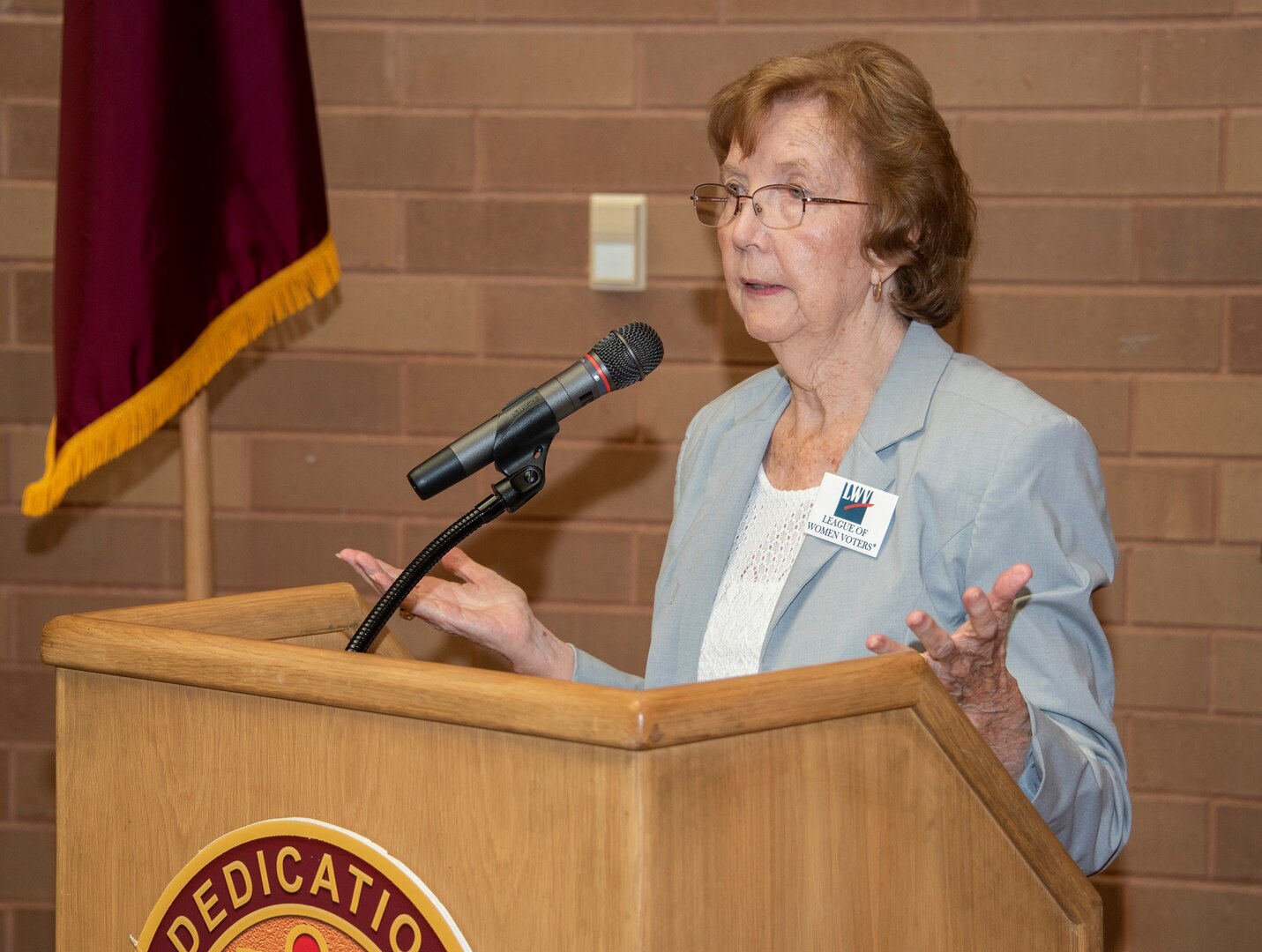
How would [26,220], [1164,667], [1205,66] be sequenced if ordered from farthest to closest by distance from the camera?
[26,220], [1164,667], [1205,66]

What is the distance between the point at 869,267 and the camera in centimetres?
162

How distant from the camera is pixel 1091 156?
250 cm

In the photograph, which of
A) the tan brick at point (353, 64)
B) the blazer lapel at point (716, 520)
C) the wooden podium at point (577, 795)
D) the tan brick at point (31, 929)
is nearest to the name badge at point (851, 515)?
the blazer lapel at point (716, 520)

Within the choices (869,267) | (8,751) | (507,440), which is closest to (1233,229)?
(869,267)

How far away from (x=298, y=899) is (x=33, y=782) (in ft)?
7.21

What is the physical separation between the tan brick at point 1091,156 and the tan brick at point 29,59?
1.79m

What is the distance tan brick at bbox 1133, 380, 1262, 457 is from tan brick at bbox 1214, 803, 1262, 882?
2.23 ft

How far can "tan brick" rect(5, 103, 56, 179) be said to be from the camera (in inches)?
107

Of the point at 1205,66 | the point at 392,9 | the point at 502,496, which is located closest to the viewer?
the point at 502,496

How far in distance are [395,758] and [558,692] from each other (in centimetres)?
15

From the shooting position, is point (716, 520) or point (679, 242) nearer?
point (716, 520)

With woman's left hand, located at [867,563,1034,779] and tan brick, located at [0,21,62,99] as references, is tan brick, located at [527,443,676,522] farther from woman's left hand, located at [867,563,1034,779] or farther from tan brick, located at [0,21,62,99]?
woman's left hand, located at [867,563,1034,779]

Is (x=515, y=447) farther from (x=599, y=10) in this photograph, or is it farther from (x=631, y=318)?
(x=599, y=10)

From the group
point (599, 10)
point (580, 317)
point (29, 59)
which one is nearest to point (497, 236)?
point (580, 317)
